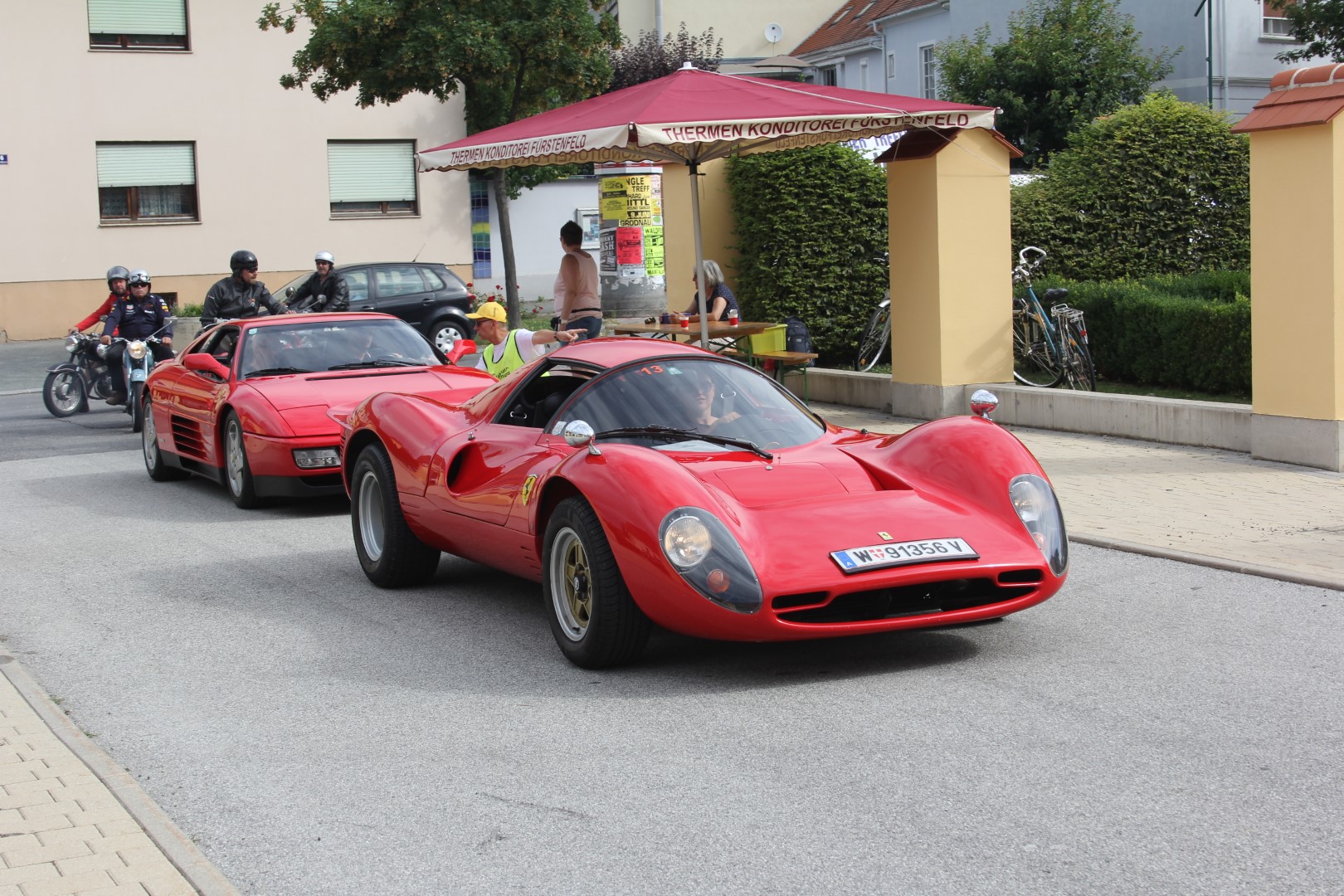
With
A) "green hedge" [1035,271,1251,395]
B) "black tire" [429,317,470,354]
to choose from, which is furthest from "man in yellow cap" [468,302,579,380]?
"black tire" [429,317,470,354]

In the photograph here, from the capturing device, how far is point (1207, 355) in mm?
13039

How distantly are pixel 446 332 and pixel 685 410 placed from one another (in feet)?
62.1

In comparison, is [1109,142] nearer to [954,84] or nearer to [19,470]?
[19,470]

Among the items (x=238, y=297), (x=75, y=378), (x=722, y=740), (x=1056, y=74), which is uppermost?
(x=1056, y=74)

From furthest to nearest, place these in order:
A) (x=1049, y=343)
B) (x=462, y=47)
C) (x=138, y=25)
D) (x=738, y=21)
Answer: (x=738, y=21) → (x=138, y=25) → (x=462, y=47) → (x=1049, y=343)

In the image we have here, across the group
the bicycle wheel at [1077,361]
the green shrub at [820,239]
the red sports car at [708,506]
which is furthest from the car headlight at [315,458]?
the green shrub at [820,239]

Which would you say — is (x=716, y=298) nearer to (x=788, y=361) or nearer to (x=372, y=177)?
(x=788, y=361)

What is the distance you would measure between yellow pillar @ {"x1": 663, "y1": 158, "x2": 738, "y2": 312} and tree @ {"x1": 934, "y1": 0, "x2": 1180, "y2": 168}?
46.0 ft

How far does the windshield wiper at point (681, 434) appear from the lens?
6727mm

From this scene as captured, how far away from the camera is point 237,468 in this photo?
11.1m

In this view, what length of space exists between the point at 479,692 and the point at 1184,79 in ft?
100

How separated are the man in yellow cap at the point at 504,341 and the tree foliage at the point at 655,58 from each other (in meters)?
29.8

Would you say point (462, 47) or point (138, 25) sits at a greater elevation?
point (138, 25)

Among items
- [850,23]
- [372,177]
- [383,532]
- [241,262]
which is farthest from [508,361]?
[850,23]
